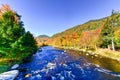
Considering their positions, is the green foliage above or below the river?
above

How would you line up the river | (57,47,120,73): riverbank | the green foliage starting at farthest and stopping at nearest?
the green foliage → (57,47,120,73): riverbank → the river

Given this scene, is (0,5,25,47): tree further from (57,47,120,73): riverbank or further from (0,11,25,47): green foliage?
(57,47,120,73): riverbank

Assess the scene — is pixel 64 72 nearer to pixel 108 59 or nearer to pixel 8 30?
pixel 8 30

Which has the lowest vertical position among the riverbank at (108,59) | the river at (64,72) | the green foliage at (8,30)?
the river at (64,72)

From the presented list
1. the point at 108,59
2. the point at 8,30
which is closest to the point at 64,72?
the point at 8,30

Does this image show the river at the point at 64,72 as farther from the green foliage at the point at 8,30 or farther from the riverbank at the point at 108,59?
the green foliage at the point at 8,30

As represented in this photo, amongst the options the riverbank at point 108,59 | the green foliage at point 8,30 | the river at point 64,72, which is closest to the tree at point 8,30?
the green foliage at point 8,30

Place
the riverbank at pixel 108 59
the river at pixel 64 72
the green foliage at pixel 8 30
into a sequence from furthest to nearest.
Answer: the green foliage at pixel 8 30, the riverbank at pixel 108 59, the river at pixel 64 72

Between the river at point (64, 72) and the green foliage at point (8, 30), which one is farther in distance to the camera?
the green foliage at point (8, 30)

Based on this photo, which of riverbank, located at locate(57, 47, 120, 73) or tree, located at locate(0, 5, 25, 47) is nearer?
riverbank, located at locate(57, 47, 120, 73)

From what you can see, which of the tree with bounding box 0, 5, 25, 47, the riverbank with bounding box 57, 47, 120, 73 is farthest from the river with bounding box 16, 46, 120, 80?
the tree with bounding box 0, 5, 25, 47

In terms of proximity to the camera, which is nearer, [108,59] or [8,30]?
[8,30]

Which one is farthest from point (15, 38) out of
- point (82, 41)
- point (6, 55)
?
point (82, 41)

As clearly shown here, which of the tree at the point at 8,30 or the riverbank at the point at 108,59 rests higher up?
the tree at the point at 8,30
